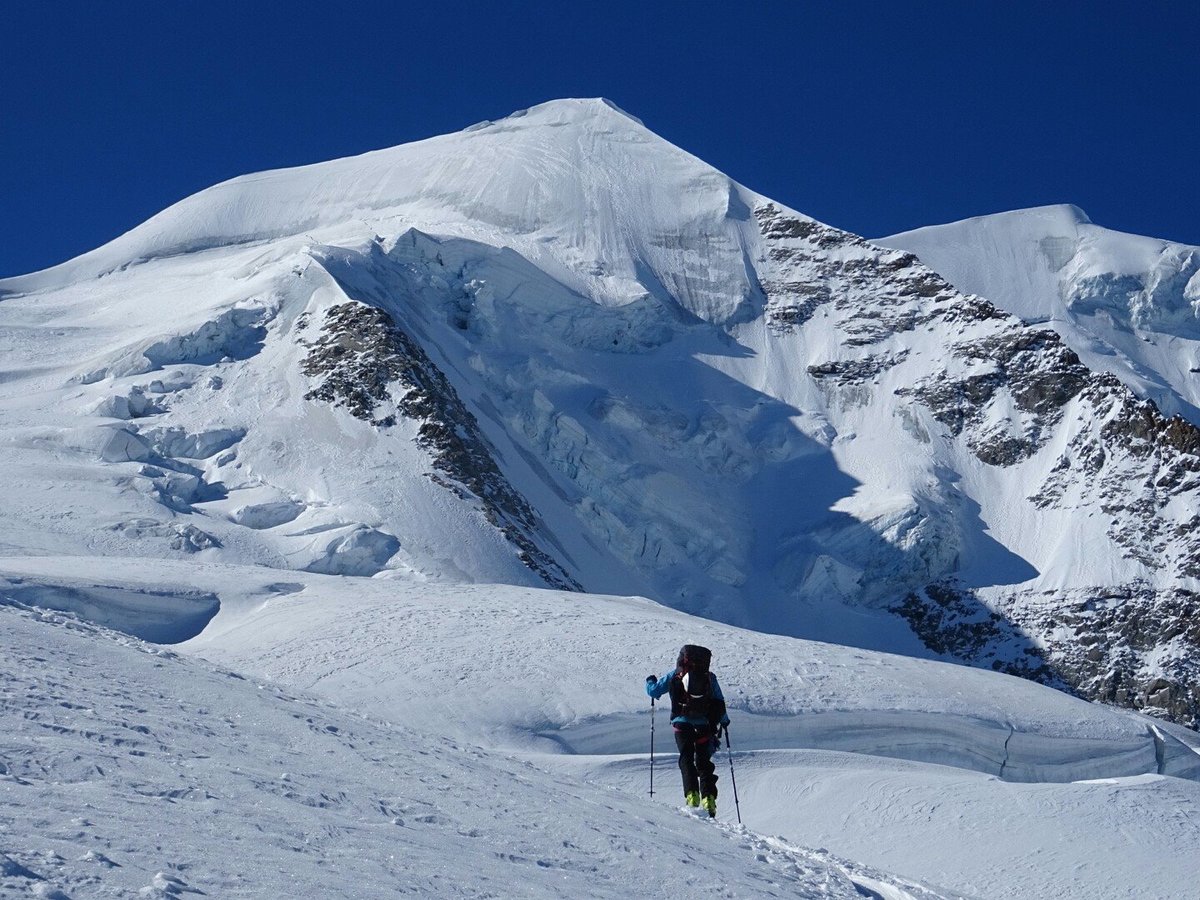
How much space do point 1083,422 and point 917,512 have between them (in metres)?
13.4

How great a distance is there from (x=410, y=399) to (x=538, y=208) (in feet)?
99.3

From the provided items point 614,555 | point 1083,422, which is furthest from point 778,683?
point 1083,422

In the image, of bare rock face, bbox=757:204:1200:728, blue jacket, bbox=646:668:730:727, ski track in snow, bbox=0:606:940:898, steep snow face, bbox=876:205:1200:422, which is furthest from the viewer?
steep snow face, bbox=876:205:1200:422

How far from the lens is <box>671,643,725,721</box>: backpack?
12617 mm

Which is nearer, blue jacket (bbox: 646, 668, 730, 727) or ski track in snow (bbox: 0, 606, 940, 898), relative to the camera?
ski track in snow (bbox: 0, 606, 940, 898)

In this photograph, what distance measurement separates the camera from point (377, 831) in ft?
25.7

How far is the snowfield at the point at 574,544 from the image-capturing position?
8984 mm

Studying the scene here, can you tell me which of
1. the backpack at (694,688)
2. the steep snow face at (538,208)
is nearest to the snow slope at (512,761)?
the backpack at (694,688)

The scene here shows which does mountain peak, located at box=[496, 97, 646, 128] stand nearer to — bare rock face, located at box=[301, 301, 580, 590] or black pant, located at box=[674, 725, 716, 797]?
bare rock face, located at box=[301, 301, 580, 590]

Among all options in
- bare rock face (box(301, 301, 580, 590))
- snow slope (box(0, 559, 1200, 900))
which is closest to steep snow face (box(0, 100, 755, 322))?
bare rock face (box(301, 301, 580, 590))

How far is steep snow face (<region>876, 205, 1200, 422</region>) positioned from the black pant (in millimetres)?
84429

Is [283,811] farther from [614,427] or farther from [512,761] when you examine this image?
[614,427]

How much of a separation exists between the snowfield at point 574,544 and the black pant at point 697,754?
1265 mm

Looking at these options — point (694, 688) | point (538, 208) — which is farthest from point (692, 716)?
point (538, 208)
